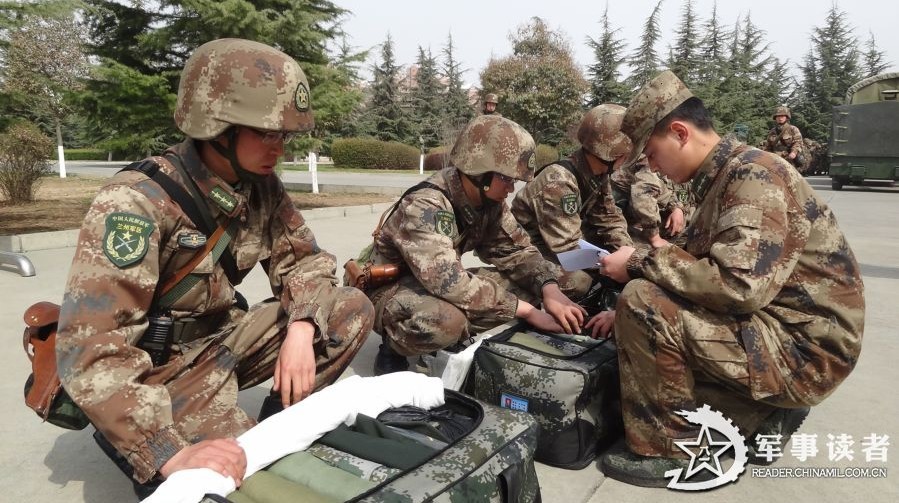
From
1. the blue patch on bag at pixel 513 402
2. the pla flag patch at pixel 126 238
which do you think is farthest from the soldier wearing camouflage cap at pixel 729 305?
the pla flag patch at pixel 126 238

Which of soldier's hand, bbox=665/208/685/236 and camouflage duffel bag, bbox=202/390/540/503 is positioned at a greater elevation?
soldier's hand, bbox=665/208/685/236

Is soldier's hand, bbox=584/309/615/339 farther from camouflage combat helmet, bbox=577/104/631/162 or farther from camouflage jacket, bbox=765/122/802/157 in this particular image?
camouflage jacket, bbox=765/122/802/157

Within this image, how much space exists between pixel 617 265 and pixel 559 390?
61 centimetres

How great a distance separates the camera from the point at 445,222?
3.03 m

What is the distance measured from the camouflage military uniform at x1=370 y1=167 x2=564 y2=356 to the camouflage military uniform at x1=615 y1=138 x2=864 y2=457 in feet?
2.74

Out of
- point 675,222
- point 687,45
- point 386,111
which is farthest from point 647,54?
point 675,222

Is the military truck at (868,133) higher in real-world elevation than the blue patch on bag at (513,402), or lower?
higher

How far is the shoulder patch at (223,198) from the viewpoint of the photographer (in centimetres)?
213

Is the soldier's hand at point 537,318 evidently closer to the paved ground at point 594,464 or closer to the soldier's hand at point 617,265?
the soldier's hand at point 617,265

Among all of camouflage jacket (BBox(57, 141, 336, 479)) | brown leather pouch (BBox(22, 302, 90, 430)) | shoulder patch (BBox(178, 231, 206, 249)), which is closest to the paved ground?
brown leather pouch (BBox(22, 302, 90, 430))

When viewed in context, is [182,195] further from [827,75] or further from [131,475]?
[827,75]

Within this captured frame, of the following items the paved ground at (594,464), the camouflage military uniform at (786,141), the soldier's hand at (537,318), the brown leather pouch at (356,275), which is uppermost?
the camouflage military uniform at (786,141)

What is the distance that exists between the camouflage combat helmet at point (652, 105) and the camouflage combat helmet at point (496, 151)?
73cm

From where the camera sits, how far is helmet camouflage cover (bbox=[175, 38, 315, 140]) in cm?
208
